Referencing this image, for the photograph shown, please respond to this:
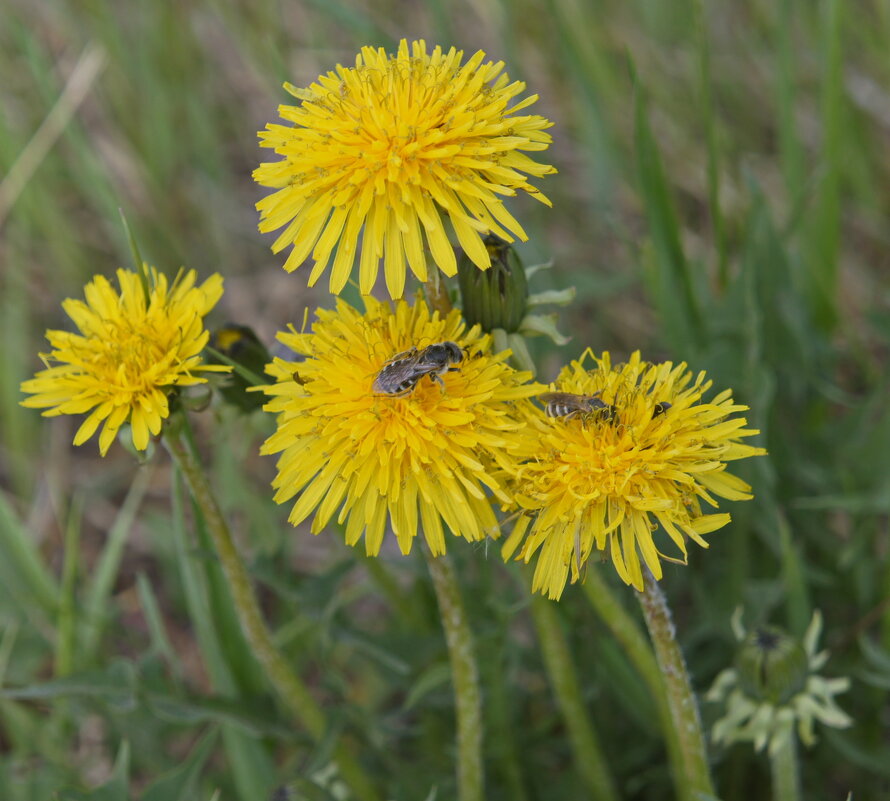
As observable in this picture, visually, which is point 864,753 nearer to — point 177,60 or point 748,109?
point 748,109

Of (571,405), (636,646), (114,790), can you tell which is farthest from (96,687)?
(571,405)

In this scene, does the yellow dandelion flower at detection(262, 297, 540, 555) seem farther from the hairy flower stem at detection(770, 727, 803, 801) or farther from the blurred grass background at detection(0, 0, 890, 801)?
the hairy flower stem at detection(770, 727, 803, 801)

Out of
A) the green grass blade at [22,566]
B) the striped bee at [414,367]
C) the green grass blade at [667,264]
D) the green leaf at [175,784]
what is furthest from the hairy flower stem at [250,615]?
the green grass blade at [667,264]

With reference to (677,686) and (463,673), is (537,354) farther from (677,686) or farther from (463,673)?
(677,686)

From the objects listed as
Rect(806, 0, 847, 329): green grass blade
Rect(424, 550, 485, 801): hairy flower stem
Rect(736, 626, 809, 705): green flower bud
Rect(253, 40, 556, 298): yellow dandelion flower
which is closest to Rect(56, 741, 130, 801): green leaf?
Rect(424, 550, 485, 801): hairy flower stem

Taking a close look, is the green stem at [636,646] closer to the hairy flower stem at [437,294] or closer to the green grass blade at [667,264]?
the hairy flower stem at [437,294]

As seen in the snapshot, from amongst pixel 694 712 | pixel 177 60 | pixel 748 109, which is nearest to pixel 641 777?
pixel 694 712
